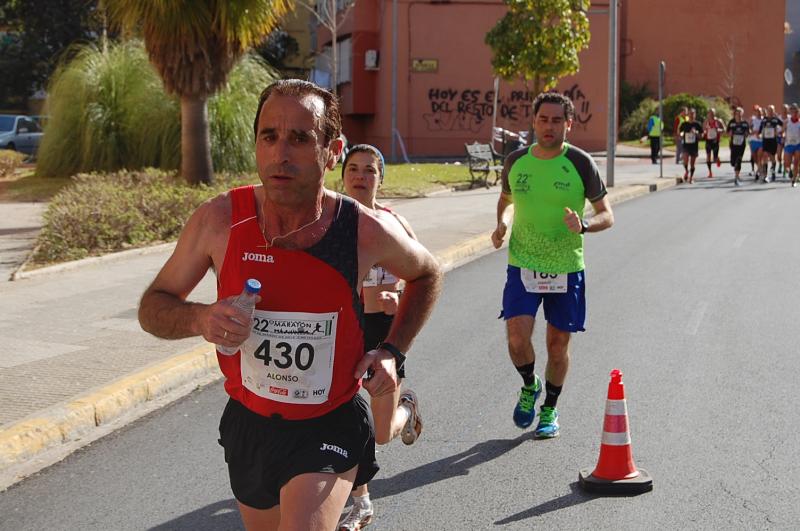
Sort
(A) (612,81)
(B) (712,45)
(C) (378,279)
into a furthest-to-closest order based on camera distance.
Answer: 1. (B) (712,45)
2. (A) (612,81)
3. (C) (378,279)

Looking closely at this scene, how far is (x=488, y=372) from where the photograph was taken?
26.8 feet

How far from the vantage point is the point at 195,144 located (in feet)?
65.7

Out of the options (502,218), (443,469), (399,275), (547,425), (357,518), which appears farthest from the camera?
(502,218)

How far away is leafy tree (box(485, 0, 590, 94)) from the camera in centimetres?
2639

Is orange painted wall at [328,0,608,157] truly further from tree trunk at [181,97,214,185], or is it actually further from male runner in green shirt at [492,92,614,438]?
male runner in green shirt at [492,92,614,438]

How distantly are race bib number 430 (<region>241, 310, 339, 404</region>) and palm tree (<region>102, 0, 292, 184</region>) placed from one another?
16.0 m

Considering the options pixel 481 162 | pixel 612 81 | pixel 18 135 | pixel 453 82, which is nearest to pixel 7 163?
pixel 481 162

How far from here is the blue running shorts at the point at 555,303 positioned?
6.45m

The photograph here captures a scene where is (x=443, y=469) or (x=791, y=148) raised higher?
(x=791, y=148)

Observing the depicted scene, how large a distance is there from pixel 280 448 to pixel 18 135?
123ft

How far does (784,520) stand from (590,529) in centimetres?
89

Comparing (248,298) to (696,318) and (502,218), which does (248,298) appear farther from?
(696,318)

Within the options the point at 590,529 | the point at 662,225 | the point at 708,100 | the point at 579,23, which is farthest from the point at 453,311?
the point at 708,100

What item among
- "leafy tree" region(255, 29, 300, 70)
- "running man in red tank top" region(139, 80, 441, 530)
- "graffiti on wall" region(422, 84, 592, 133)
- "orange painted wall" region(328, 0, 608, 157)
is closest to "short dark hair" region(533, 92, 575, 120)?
"running man in red tank top" region(139, 80, 441, 530)
